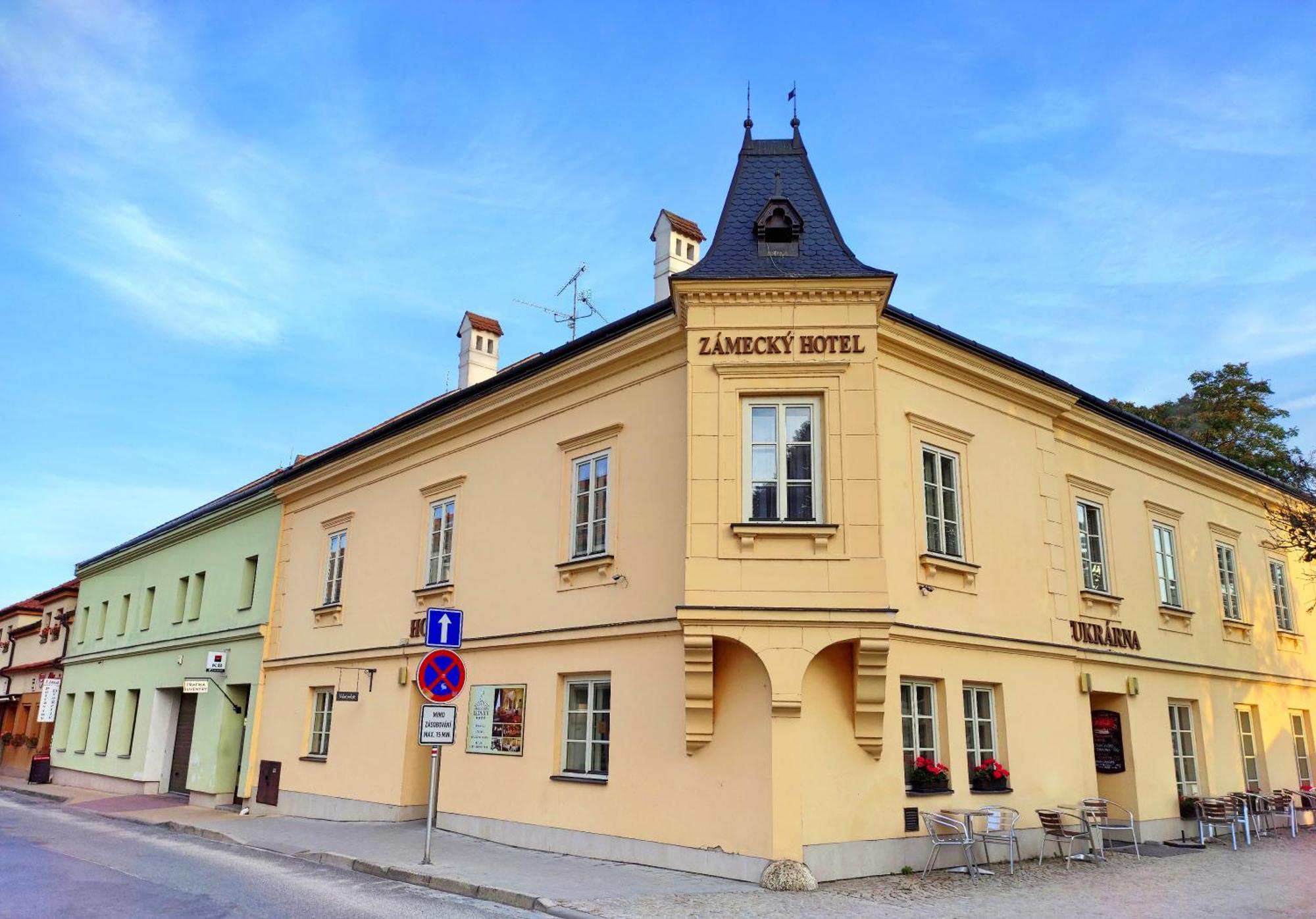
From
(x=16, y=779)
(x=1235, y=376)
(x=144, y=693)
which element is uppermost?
(x=1235, y=376)

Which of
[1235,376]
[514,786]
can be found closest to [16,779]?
[514,786]

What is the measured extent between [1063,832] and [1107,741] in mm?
3330

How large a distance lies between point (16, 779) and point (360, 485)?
22281 mm

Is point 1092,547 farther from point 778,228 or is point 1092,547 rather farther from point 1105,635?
point 778,228

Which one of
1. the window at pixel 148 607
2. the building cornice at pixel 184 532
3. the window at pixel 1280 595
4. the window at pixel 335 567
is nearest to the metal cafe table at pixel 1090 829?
the window at pixel 1280 595

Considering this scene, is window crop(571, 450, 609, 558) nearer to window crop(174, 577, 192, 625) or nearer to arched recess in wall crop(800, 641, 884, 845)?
arched recess in wall crop(800, 641, 884, 845)

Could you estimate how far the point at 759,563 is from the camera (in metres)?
11.5

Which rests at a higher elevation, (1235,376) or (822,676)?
(1235,376)

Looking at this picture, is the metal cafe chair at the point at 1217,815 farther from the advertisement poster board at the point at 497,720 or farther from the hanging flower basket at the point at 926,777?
the advertisement poster board at the point at 497,720

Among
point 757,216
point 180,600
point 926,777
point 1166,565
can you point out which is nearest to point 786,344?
point 757,216

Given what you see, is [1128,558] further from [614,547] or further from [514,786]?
[514,786]

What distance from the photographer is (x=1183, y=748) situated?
17.3 meters

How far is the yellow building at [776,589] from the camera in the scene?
1152 centimetres

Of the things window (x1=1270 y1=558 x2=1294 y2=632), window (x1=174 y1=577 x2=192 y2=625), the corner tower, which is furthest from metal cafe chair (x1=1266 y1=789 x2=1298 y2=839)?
window (x1=174 y1=577 x2=192 y2=625)
